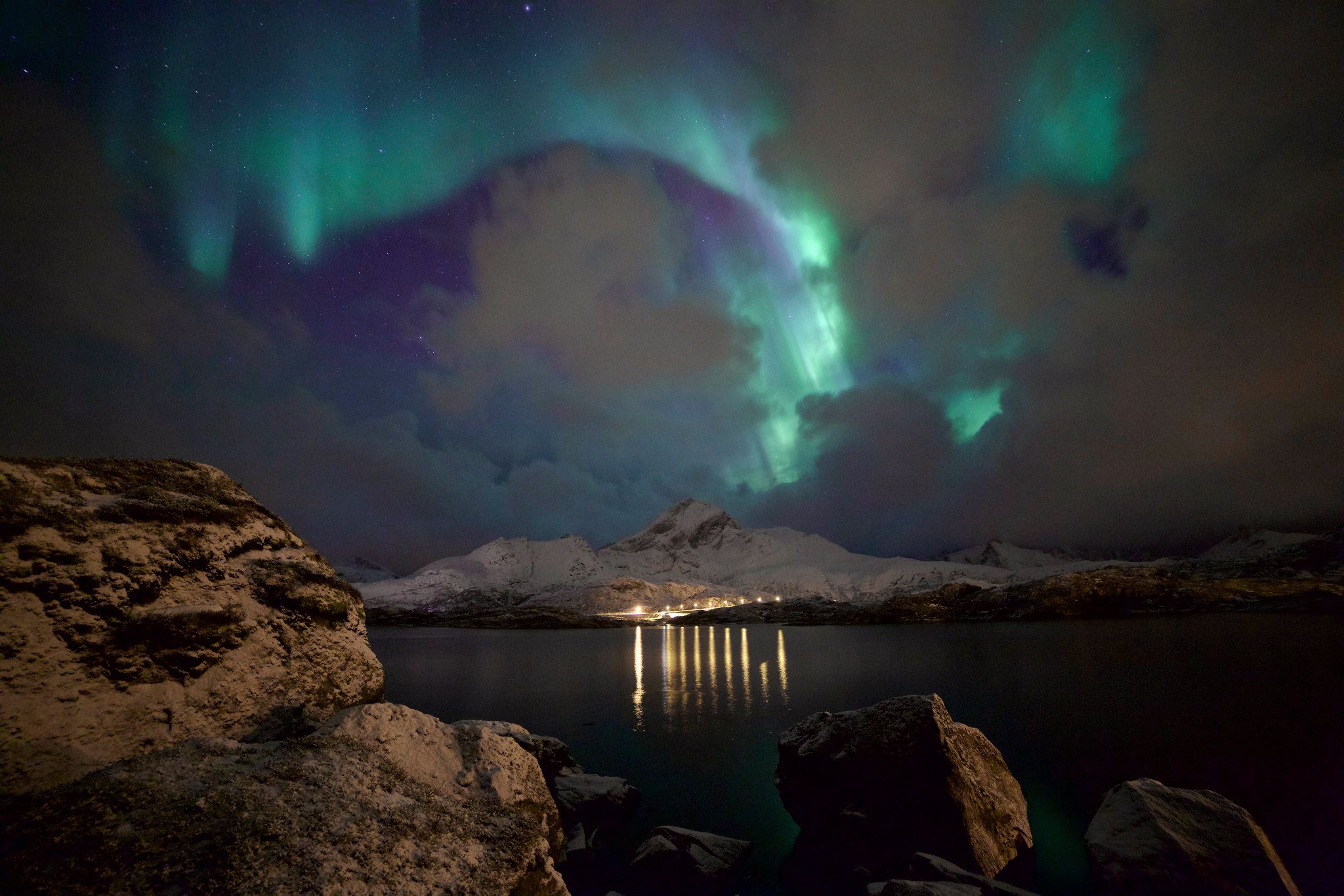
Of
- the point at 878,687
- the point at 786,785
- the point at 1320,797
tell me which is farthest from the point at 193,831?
the point at 878,687

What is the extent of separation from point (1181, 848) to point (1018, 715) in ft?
71.9

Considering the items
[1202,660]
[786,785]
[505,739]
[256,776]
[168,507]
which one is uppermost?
[168,507]

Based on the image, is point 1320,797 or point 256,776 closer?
point 256,776

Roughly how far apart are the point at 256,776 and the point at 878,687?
41.8 meters

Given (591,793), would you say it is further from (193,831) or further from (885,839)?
(193,831)

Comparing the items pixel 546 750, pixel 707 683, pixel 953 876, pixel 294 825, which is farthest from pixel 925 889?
pixel 707 683

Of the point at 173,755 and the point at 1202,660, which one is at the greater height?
the point at 173,755

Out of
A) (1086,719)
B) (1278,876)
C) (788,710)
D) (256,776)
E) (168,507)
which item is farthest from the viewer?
(788,710)

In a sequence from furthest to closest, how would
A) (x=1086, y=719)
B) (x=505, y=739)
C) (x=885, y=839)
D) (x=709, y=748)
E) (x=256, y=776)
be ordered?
(x=1086, y=719)
(x=709, y=748)
(x=885, y=839)
(x=505, y=739)
(x=256, y=776)

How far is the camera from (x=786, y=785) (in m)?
14.8

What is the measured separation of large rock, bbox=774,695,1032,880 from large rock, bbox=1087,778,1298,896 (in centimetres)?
194

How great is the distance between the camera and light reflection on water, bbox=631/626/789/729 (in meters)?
32.6

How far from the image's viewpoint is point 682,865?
1154cm

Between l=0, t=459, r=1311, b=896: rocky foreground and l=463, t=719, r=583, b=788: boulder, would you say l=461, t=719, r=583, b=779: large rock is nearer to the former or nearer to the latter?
l=463, t=719, r=583, b=788: boulder
